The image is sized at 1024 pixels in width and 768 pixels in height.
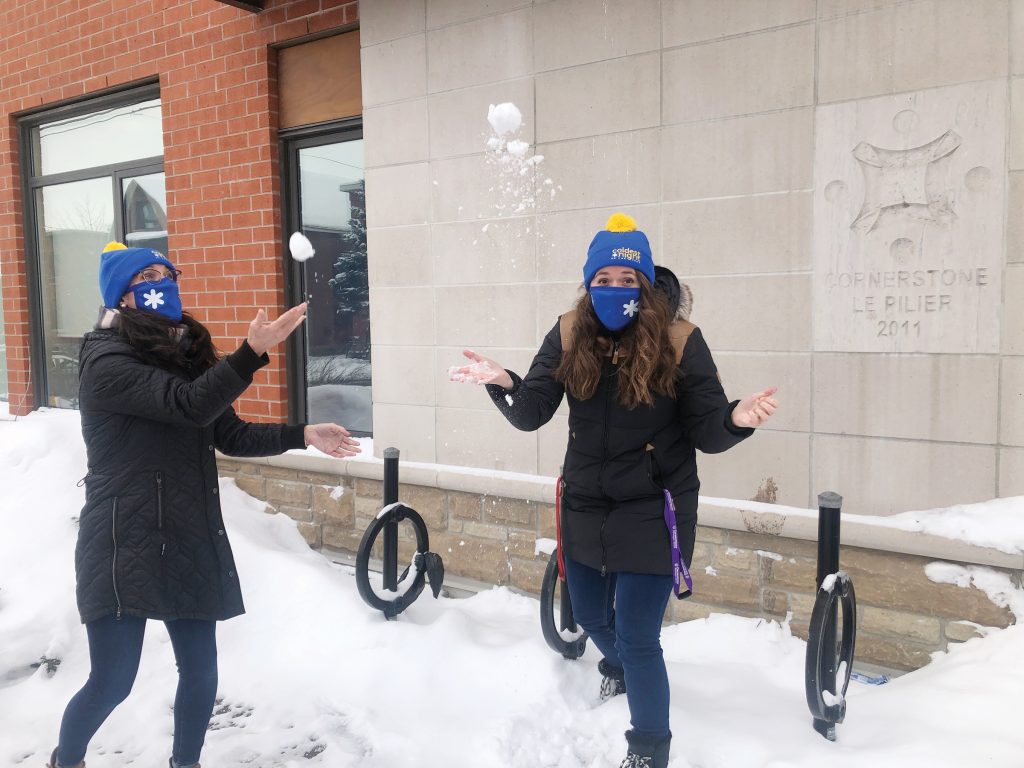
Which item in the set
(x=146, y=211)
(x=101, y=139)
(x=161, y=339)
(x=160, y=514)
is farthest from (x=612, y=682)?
(x=101, y=139)

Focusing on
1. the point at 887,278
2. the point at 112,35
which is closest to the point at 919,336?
the point at 887,278

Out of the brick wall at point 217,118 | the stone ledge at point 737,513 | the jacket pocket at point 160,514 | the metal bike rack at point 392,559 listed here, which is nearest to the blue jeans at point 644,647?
the stone ledge at point 737,513

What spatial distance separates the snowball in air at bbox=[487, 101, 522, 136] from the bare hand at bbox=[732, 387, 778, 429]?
254 centimetres

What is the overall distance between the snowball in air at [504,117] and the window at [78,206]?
330 centimetres

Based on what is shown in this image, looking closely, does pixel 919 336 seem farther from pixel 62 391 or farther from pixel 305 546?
pixel 62 391

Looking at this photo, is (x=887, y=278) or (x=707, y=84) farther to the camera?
(x=707, y=84)

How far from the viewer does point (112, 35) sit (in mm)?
6590

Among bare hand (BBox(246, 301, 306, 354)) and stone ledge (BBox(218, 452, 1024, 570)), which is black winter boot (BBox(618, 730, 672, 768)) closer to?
stone ledge (BBox(218, 452, 1024, 570))

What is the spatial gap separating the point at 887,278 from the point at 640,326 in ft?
4.72

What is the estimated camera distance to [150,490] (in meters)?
2.64

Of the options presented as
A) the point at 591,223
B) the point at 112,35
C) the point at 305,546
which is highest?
the point at 112,35

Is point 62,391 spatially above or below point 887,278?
below

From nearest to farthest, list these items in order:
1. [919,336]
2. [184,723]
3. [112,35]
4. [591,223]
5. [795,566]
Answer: [184,723]
[919,336]
[795,566]
[591,223]
[112,35]

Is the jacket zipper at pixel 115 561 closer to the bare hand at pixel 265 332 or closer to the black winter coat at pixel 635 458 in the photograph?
the bare hand at pixel 265 332
